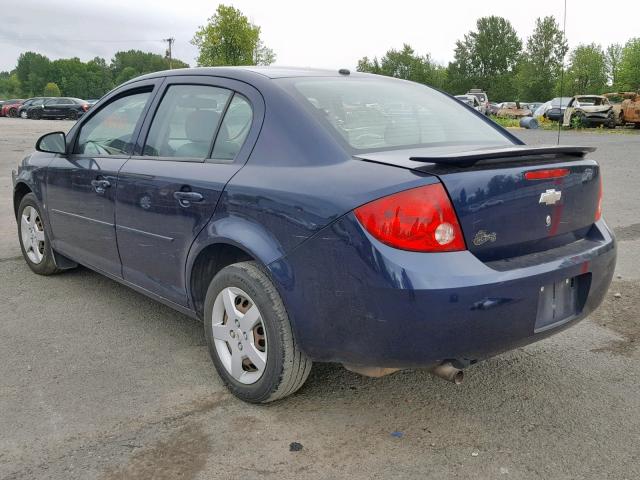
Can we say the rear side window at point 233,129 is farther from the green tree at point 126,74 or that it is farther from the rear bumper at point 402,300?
the green tree at point 126,74

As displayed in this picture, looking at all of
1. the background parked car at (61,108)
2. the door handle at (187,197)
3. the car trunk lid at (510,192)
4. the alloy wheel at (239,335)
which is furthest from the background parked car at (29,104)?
the car trunk lid at (510,192)

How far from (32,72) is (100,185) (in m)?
146

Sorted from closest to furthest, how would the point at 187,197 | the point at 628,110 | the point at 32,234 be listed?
1. the point at 187,197
2. the point at 32,234
3. the point at 628,110

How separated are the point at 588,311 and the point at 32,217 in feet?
13.7

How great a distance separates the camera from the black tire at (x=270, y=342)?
2.76m

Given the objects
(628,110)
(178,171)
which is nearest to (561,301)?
(178,171)

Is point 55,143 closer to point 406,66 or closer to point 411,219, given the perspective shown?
point 411,219

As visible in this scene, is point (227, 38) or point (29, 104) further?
point (227, 38)

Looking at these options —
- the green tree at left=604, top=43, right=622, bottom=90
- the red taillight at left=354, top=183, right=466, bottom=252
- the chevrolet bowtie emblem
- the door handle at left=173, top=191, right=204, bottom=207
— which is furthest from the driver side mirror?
the green tree at left=604, top=43, right=622, bottom=90

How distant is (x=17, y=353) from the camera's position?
3.62m

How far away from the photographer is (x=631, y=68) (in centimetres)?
7106

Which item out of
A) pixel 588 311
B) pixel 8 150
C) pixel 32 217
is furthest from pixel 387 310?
pixel 8 150

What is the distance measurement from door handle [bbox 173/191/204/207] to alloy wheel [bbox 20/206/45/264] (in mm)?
2181

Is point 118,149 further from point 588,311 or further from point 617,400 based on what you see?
point 617,400
